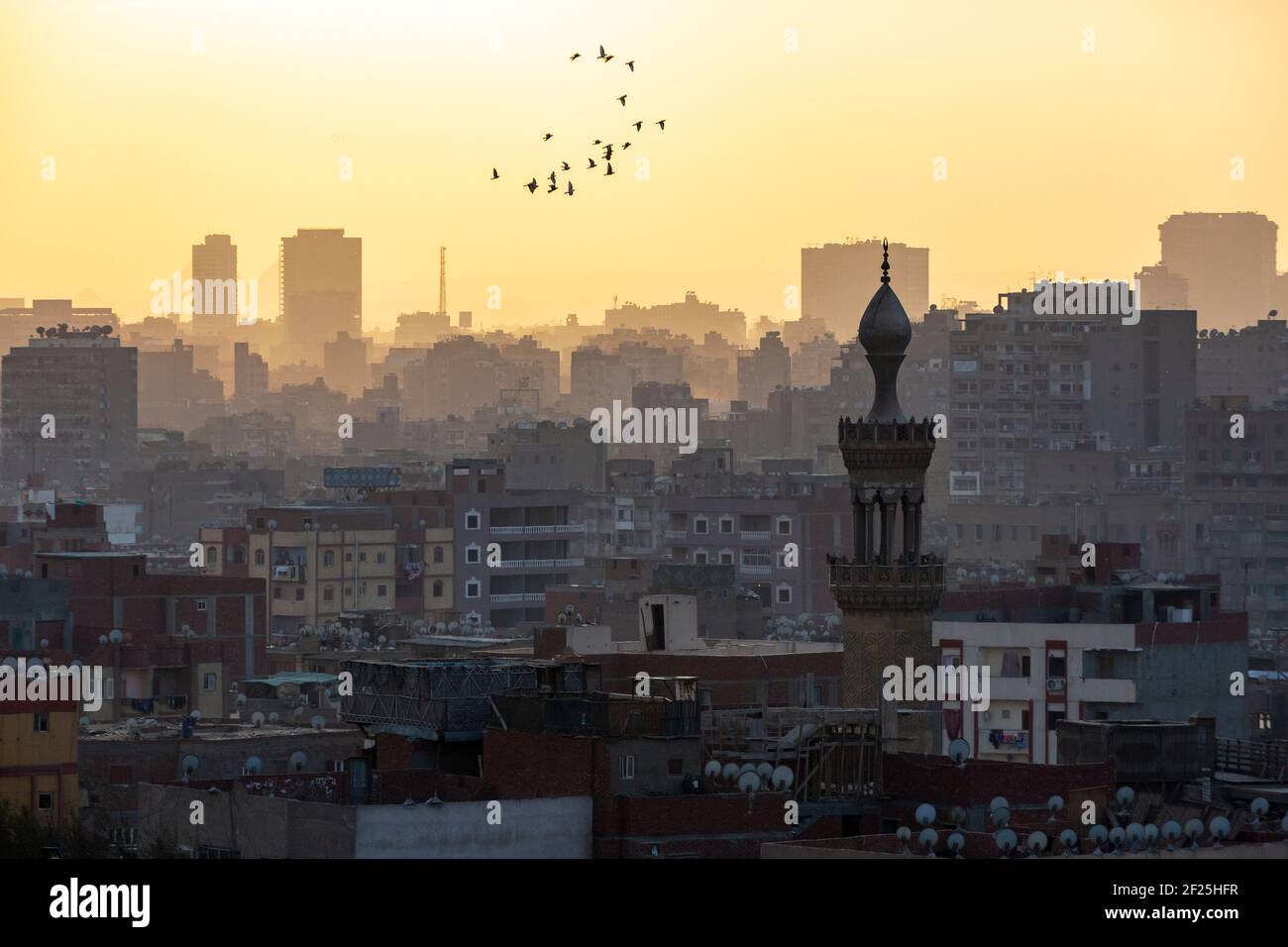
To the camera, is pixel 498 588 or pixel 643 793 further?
pixel 498 588

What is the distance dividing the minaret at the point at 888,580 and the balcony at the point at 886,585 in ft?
0.04

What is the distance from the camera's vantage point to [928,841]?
120ft

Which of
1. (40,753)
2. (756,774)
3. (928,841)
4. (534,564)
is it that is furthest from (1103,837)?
(534,564)

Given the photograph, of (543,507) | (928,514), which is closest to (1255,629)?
(543,507)

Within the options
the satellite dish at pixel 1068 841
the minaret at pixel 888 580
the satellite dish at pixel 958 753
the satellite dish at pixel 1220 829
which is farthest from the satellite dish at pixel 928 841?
the minaret at pixel 888 580

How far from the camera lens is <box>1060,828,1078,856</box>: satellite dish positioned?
37.2 m

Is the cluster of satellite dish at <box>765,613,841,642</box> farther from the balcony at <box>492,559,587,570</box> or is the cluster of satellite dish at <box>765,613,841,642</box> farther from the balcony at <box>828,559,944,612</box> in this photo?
the balcony at <box>828,559,944,612</box>

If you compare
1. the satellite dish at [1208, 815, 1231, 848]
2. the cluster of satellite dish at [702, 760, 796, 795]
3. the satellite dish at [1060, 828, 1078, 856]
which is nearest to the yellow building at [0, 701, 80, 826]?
the cluster of satellite dish at [702, 760, 796, 795]

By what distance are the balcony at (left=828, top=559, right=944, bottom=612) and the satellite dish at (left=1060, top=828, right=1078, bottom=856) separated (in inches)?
378

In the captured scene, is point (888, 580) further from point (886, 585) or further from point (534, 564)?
point (534, 564)
